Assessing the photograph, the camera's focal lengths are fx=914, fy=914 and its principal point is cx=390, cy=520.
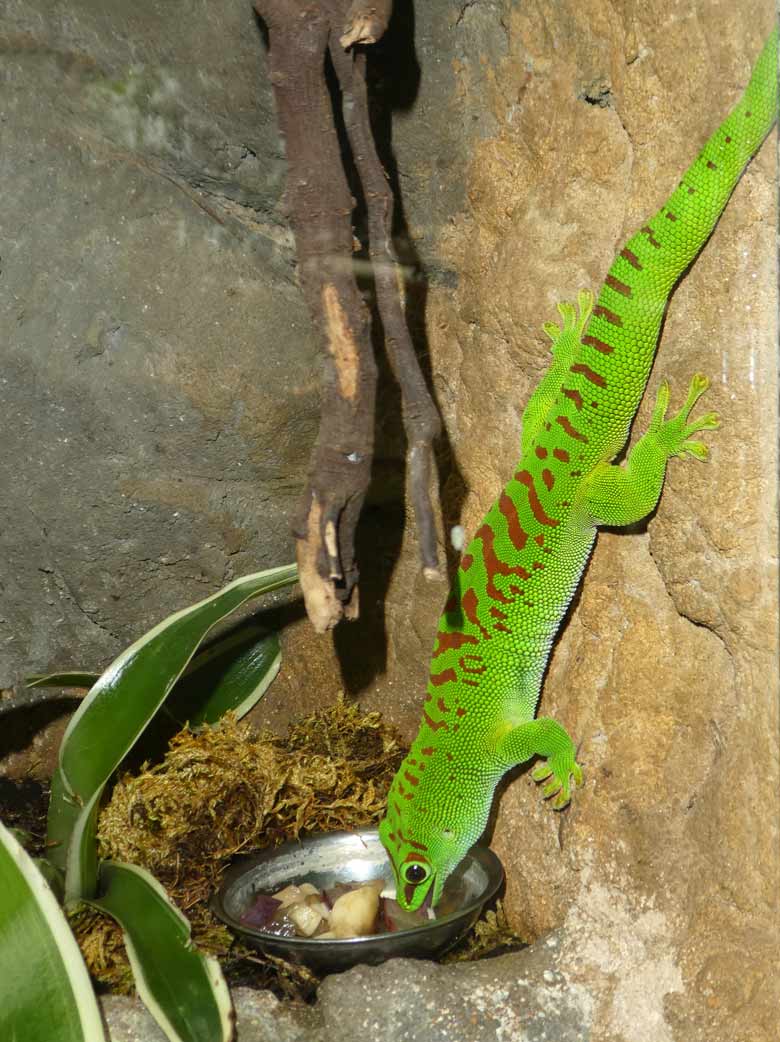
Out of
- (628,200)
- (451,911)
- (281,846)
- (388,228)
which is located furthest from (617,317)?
(281,846)

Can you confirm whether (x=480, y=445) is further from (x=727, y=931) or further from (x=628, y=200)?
(x=727, y=931)

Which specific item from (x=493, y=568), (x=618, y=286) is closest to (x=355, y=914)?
(x=493, y=568)

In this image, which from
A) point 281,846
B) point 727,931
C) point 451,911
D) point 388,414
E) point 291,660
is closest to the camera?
point 727,931

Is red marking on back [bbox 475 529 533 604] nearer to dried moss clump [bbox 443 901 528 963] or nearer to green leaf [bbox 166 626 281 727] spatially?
dried moss clump [bbox 443 901 528 963]

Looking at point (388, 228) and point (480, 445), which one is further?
point (480, 445)

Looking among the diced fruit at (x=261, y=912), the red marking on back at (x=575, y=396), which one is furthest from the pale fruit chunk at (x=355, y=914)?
the red marking on back at (x=575, y=396)

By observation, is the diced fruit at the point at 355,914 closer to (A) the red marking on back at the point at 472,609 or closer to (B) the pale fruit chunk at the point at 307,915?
(B) the pale fruit chunk at the point at 307,915

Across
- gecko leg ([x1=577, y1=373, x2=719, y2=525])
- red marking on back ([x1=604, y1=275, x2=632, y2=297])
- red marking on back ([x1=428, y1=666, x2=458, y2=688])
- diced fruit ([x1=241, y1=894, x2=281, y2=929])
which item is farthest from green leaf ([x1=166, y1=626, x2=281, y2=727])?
red marking on back ([x1=604, y1=275, x2=632, y2=297])
